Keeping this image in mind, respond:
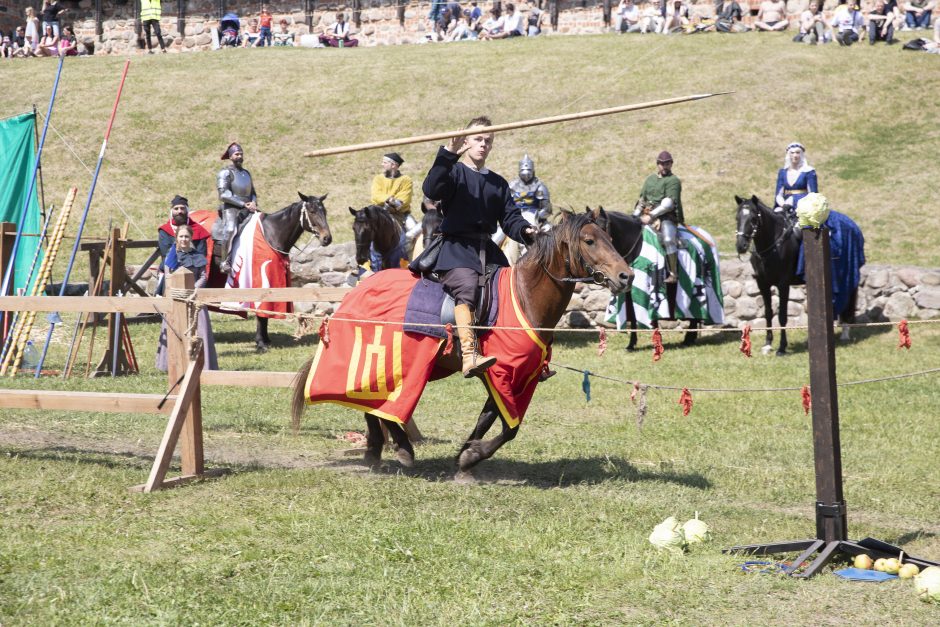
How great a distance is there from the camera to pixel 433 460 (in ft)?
28.9

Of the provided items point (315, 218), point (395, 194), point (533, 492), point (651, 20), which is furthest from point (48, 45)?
point (533, 492)

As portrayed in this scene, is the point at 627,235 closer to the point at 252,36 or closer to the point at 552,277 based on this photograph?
the point at 552,277

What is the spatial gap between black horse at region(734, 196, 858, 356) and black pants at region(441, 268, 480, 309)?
25.1 feet

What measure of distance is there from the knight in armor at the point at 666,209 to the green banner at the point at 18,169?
26.9 ft

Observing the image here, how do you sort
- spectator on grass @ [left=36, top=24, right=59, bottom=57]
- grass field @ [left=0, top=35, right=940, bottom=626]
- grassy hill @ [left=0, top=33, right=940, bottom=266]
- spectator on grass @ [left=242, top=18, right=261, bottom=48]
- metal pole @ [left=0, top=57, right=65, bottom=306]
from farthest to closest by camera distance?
spectator on grass @ [left=242, top=18, right=261, bottom=48] → spectator on grass @ [left=36, top=24, right=59, bottom=57] → grassy hill @ [left=0, top=33, right=940, bottom=266] → metal pole @ [left=0, top=57, right=65, bottom=306] → grass field @ [left=0, top=35, right=940, bottom=626]

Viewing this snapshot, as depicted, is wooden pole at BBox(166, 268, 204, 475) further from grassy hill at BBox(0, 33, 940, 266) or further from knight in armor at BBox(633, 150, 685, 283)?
grassy hill at BBox(0, 33, 940, 266)

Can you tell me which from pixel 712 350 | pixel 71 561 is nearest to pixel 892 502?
pixel 71 561

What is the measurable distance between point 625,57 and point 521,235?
860 inches

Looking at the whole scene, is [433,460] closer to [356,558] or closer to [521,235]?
[521,235]

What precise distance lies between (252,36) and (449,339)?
32.0 metres

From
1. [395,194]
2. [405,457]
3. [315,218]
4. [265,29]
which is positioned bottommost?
[405,457]

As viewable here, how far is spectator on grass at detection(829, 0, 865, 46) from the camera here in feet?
90.6

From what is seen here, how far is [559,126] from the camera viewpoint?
26797mm

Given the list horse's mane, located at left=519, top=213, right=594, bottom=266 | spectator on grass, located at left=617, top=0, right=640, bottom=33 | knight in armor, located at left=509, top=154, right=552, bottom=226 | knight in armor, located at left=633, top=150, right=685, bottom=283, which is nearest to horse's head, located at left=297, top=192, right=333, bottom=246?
knight in armor, located at left=509, top=154, right=552, bottom=226
